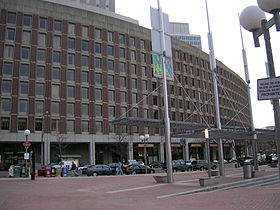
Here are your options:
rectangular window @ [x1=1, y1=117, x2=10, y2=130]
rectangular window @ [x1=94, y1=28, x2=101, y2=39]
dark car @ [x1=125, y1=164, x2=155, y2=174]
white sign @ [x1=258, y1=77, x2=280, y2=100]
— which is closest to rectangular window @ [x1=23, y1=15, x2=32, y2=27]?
rectangular window @ [x1=94, y1=28, x2=101, y2=39]

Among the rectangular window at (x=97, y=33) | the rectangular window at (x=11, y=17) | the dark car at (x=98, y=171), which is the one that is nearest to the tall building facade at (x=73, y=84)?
the rectangular window at (x=11, y=17)

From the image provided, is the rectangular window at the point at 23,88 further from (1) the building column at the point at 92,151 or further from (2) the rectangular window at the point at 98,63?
(1) the building column at the point at 92,151

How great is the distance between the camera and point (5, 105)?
51.4 metres

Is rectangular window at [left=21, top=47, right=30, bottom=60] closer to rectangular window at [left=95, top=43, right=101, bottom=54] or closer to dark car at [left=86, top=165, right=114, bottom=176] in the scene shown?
rectangular window at [left=95, top=43, right=101, bottom=54]

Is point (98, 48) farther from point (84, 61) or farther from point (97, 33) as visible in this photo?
point (84, 61)

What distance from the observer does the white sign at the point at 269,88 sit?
670 cm

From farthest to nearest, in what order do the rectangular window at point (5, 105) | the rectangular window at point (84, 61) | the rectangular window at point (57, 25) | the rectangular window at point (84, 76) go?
the rectangular window at point (84, 61)
the rectangular window at point (84, 76)
the rectangular window at point (57, 25)
the rectangular window at point (5, 105)

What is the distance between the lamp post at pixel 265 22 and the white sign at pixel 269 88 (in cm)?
35

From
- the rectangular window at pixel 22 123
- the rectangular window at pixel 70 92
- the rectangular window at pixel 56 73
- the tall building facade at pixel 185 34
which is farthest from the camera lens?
the tall building facade at pixel 185 34

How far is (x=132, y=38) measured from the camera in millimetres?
66812

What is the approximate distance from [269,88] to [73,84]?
52770mm

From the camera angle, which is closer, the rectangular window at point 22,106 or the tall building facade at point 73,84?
the rectangular window at point 22,106

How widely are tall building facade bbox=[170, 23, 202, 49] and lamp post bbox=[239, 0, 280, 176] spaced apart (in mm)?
107250

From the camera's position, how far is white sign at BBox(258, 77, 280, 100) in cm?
670
